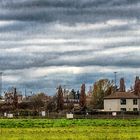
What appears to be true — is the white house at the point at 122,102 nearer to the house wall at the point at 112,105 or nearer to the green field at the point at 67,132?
the house wall at the point at 112,105

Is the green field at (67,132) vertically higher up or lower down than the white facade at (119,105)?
lower down

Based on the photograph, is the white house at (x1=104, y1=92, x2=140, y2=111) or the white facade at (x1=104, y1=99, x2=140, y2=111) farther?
the white facade at (x1=104, y1=99, x2=140, y2=111)

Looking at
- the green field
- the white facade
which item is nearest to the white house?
the white facade

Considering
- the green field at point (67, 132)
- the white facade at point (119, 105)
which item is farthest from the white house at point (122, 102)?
the green field at point (67, 132)

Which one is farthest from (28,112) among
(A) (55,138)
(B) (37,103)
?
(A) (55,138)

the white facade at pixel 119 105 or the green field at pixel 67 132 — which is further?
the white facade at pixel 119 105

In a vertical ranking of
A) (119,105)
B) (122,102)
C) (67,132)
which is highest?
(122,102)

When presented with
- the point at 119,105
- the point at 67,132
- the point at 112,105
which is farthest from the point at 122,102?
the point at 67,132

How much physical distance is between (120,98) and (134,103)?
4875 mm

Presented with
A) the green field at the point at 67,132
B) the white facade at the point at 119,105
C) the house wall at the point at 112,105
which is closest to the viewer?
the green field at the point at 67,132

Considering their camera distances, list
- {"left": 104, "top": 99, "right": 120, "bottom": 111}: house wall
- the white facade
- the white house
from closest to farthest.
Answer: the white house
the white facade
{"left": 104, "top": 99, "right": 120, "bottom": 111}: house wall

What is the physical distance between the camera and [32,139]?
47094mm

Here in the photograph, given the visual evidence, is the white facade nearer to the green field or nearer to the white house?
the white house

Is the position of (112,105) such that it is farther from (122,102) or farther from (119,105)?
(122,102)
